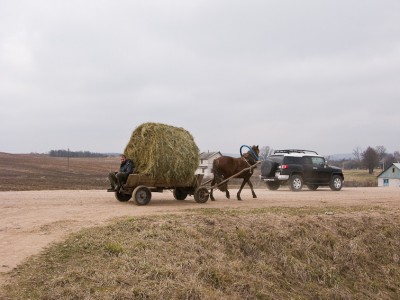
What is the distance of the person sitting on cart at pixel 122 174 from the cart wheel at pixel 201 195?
250 cm

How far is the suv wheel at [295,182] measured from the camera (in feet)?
81.3

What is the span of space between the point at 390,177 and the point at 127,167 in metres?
62.7

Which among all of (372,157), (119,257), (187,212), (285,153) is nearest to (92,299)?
(119,257)

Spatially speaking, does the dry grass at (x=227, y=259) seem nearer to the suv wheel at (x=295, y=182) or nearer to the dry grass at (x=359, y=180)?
the suv wheel at (x=295, y=182)

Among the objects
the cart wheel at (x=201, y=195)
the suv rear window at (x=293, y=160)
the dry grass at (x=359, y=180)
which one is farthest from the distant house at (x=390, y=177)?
the cart wheel at (x=201, y=195)

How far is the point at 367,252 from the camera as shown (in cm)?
1305

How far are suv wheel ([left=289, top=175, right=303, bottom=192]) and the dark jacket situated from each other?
39.6ft

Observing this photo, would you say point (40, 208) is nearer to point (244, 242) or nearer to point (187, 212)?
point (187, 212)

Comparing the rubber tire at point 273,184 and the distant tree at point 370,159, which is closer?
the rubber tire at point 273,184

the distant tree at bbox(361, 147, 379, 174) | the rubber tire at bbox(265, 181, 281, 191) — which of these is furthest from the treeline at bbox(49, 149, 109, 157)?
the rubber tire at bbox(265, 181, 281, 191)

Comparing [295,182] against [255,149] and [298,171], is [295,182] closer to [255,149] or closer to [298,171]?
[298,171]

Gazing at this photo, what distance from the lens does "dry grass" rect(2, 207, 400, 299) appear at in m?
7.65

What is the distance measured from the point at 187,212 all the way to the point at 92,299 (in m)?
6.21

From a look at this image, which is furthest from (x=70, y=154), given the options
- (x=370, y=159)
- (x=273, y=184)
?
(x=273, y=184)
